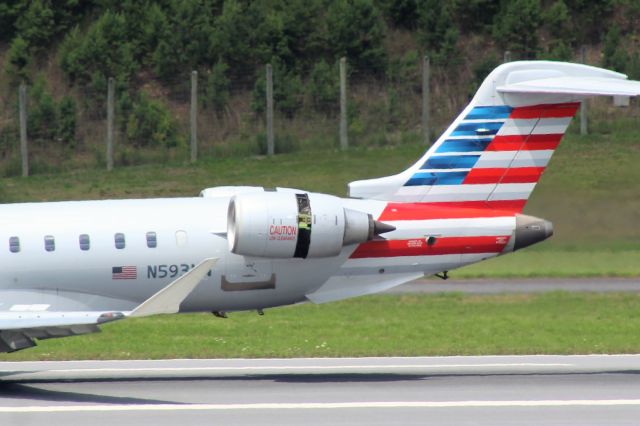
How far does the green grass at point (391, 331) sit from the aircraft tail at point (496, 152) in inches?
143

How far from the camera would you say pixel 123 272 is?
21.4 m

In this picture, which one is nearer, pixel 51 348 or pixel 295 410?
pixel 295 410

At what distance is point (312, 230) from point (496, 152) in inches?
141

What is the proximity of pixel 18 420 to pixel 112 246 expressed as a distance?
152 inches

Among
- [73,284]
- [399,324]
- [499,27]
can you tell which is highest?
[499,27]

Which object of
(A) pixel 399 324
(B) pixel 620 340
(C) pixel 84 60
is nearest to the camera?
(B) pixel 620 340

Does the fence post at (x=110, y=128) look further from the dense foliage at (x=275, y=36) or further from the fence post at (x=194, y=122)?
the dense foliage at (x=275, y=36)

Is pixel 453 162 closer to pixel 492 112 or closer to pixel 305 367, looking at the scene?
pixel 492 112

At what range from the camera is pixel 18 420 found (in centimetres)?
1845

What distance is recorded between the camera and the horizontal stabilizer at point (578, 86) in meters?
21.2

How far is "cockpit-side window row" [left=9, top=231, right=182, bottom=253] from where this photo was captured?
69.9 ft

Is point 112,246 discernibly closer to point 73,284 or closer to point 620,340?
point 73,284

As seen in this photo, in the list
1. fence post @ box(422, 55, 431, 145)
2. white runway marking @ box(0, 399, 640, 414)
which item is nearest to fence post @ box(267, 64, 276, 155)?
fence post @ box(422, 55, 431, 145)

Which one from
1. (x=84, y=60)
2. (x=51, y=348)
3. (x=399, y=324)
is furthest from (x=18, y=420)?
(x=84, y=60)
